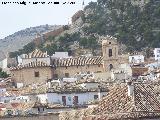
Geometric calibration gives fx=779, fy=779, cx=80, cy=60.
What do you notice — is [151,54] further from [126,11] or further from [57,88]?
[57,88]

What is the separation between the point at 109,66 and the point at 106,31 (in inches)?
1448

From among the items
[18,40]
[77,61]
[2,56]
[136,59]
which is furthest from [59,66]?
[18,40]

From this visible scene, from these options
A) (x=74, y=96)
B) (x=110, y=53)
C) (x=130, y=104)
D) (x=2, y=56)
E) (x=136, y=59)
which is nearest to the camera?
(x=130, y=104)

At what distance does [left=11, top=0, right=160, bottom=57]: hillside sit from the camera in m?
124

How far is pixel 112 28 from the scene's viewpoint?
135875 millimetres

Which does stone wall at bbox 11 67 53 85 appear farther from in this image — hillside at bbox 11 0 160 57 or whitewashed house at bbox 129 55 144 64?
hillside at bbox 11 0 160 57

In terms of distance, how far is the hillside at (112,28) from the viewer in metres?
124

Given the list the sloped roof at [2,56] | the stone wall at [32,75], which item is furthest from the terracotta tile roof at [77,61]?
the sloped roof at [2,56]

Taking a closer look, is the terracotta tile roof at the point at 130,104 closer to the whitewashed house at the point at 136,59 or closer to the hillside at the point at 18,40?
the whitewashed house at the point at 136,59

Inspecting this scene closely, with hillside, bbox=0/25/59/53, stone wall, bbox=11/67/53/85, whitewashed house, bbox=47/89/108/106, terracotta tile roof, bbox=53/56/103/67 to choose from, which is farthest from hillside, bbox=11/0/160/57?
whitewashed house, bbox=47/89/108/106

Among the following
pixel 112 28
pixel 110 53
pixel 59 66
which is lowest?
pixel 59 66

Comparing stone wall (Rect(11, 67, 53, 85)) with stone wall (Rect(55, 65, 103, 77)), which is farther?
stone wall (Rect(55, 65, 103, 77))

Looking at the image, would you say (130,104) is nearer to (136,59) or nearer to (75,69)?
(75,69)

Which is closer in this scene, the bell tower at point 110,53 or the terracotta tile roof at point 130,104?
the terracotta tile roof at point 130,104
